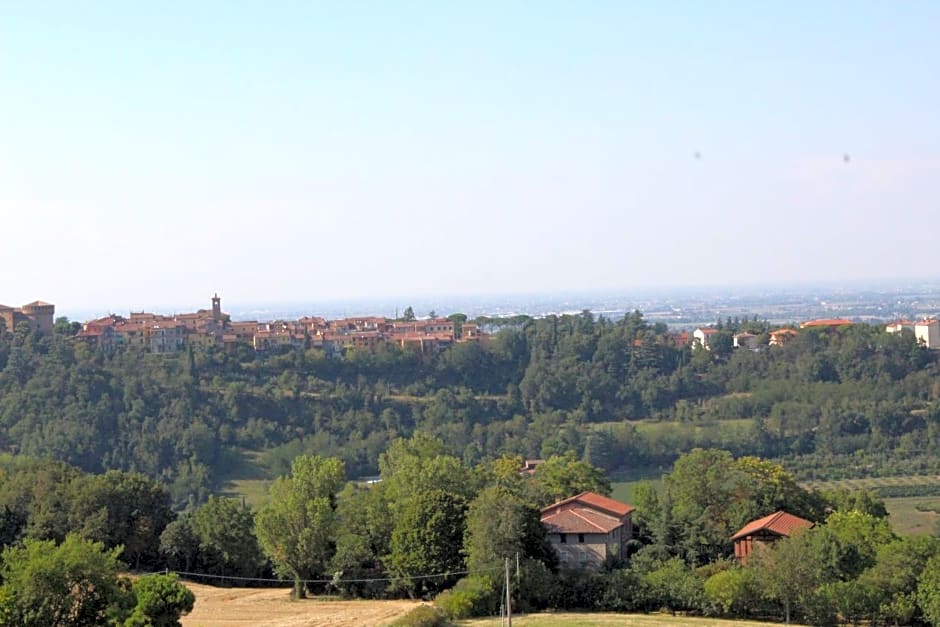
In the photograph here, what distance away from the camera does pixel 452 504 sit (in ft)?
95.4

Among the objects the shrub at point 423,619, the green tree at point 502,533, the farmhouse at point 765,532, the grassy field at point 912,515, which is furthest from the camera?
the grassy field at point 912,515

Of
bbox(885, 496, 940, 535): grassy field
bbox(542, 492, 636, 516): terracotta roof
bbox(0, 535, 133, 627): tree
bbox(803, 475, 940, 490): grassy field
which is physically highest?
bbox(0, 535, 133, 627): tree

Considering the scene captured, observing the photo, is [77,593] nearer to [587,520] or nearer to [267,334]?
[587,520]

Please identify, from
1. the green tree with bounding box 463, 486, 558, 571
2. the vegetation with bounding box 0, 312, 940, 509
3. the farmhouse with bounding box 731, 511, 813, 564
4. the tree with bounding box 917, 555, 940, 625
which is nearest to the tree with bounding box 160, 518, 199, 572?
the green tree with bounding box 463, 486, 558, 571

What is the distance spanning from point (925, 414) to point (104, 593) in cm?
5415

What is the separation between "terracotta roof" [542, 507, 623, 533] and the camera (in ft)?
97.5

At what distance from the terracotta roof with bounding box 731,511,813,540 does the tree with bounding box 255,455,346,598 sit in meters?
9.12

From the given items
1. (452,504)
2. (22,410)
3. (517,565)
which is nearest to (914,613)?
(517,565)

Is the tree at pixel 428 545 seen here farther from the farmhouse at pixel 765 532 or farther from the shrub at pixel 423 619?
the farmhouse at pixel 765 532

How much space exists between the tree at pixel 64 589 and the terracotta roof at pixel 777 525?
13.8 m

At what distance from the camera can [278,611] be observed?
26969mm

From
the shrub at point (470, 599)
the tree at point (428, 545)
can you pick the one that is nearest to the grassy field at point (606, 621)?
the shrub at point (470, 599)

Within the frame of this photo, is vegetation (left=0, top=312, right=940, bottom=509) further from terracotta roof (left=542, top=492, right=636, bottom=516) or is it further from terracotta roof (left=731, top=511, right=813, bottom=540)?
terracotta roof (left=731, top=511, right=813, bottom=540)

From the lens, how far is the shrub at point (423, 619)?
23.3 metres
